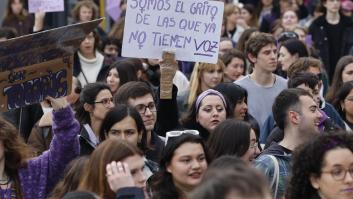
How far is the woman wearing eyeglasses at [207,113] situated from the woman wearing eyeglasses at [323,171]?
2.38 meters

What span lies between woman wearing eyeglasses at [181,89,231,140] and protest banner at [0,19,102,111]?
1737 mm

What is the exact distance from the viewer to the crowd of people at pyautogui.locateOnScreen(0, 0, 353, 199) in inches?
234

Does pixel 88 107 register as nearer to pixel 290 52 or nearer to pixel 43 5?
pixel 290 52

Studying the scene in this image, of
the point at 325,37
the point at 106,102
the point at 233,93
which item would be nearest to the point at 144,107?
the point at 106,102

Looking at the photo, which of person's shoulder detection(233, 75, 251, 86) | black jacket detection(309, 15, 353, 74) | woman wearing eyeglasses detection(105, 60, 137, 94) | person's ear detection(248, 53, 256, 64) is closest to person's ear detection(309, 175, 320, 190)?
person's shoulder detection(233, 75, 251, 86)

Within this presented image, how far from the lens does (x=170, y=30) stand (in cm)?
948

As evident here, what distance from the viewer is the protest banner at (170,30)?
943 cm

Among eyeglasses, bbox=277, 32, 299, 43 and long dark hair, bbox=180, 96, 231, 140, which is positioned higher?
eyeglasses, bbox=277, 32, 299, 43

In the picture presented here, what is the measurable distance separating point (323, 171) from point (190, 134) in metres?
0.90

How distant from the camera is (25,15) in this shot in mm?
16672

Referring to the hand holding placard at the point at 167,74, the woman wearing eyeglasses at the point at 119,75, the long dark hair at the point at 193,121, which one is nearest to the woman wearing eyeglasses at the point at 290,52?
the woman wearing eyeglasses at the point at 119,75

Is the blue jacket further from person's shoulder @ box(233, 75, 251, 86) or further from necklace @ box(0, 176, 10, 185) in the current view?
person's shoulder @ box(233, 75, 251, 86)

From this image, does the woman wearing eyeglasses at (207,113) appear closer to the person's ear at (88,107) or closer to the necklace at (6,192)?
the person's ear at (88,107)

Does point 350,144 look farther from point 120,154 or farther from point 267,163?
point 120,154
